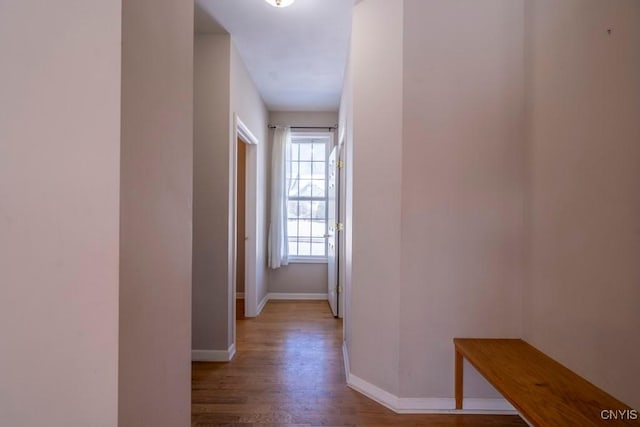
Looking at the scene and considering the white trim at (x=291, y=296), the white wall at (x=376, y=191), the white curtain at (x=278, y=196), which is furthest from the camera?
the white trim at (x=291, y=296)

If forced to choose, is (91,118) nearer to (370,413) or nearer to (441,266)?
(441,266)

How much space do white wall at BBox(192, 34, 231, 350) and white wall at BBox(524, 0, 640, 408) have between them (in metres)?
2.19

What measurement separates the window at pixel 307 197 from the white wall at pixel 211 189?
6.74ft

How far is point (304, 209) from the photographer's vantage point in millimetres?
4883

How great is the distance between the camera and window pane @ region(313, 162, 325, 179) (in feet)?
16.0

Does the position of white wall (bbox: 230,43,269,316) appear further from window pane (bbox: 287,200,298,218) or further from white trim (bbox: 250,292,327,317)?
window pane (bbox: 287,200,298,218)

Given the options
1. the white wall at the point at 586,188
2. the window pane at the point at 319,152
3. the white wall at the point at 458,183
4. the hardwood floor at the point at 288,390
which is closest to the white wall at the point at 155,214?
the hardwood floor at the point at 288,390

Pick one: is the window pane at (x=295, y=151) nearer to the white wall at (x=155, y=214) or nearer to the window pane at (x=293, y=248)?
the window pane at (x=293, y=248)

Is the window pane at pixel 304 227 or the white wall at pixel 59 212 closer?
Result: the white wall at pixel 59 212

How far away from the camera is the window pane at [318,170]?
486 centimetres

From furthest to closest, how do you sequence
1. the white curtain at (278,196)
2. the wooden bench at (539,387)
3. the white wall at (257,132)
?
the white curtain at (278,196), the white wall at (257,132), the wooden bench at (539,387)

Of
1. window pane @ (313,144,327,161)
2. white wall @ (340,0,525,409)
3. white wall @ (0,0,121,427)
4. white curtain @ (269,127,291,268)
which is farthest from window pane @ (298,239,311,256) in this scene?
white wall @ (0,0,121,427)

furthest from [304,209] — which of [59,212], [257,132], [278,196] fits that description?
[59,212]

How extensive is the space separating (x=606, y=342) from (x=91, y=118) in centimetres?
199
